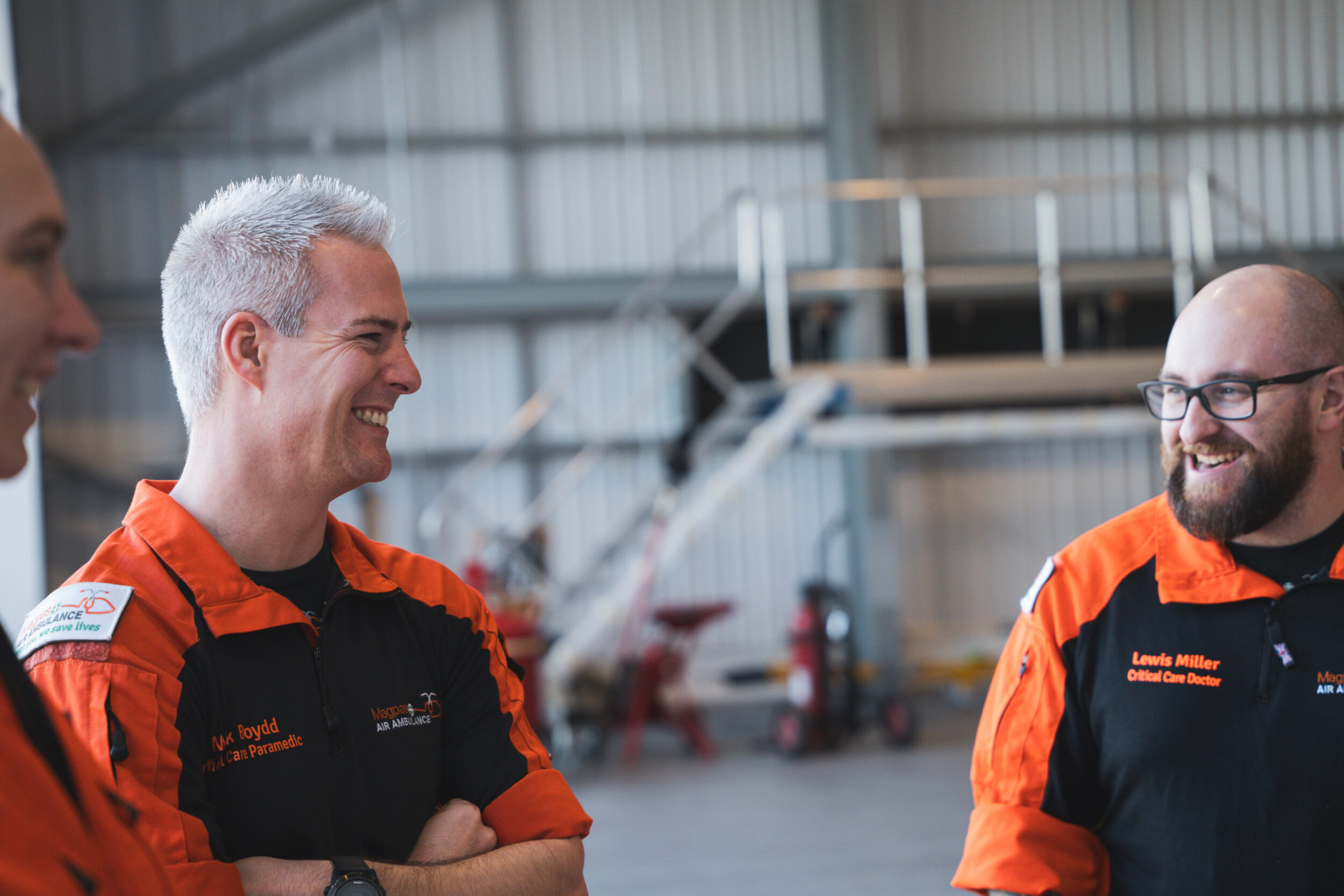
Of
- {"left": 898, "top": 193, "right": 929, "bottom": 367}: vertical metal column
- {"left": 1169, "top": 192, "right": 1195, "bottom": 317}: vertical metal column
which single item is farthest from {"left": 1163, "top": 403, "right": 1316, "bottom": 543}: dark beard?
{"left": 1169, "top": 192, "right": 1195, "bottom": 317}: vertical metal column

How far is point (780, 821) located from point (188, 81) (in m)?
8.73

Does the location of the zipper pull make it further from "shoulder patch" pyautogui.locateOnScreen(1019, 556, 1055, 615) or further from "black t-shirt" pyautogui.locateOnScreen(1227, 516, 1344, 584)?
"shoulder patch" pyautogui.locateOnScreen(1019, 556, 1055, 615)

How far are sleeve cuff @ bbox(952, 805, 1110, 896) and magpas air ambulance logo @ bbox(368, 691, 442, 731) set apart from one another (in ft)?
3.26

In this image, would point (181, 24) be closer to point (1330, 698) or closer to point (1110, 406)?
point (1110, 406)

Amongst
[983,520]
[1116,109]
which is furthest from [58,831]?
[1116,109]

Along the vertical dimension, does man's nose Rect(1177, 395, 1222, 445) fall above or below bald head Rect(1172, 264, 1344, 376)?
below

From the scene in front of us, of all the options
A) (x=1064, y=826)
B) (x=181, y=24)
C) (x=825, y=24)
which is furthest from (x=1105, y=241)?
(x=1064, y=826)

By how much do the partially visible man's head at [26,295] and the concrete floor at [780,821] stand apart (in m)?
4.85

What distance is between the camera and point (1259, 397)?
2.01 metres

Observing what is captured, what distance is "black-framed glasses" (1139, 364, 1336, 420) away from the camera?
78.7 inches

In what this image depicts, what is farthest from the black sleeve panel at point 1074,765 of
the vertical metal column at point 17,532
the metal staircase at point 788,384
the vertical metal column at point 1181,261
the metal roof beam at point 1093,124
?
the metal roof beam at point 1093,124

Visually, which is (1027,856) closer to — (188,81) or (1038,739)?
(1038,739)

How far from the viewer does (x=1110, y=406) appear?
1119 centimetres

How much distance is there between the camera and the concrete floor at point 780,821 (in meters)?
5.34
